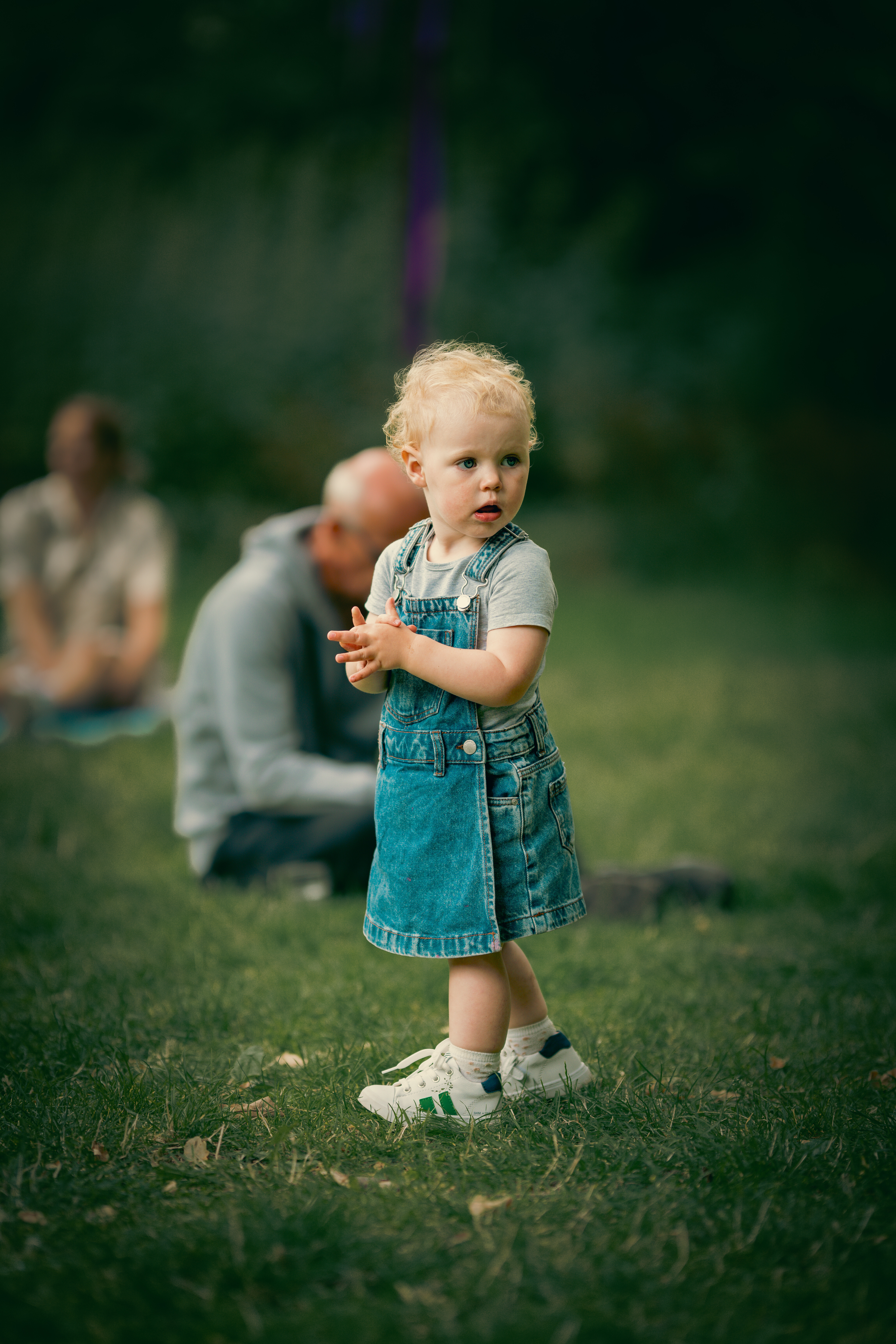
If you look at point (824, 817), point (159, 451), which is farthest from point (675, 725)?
point (159, 451)

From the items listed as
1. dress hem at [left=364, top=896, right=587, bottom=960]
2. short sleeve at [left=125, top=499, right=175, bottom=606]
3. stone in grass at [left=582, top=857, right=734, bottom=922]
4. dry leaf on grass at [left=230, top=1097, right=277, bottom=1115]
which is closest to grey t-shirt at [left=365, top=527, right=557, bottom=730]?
dress hem at [left=364, top=896, right=587, bottom=960]

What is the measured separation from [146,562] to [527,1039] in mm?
5315

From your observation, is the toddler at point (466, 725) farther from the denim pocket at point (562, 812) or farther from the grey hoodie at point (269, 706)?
the grey hoodie at point (269, 706)

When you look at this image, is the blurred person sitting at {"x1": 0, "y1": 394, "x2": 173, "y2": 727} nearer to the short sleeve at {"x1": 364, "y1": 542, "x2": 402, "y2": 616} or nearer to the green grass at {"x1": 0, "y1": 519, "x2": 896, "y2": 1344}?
the green grass at {"x1": 0, "y1": 519, "x2": 896, "y2": 1344}

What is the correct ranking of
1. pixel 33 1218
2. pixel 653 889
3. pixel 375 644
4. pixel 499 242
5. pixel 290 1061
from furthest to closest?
pixel 499 242, pixel 653 889, pixel 290 1061, pixel 375 644, pixel 33 1218

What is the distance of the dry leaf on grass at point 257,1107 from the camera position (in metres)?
2.60

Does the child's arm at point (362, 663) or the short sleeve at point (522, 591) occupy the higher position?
the short sleeve at point (522, 591)

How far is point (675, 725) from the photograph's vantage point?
7.48 meters

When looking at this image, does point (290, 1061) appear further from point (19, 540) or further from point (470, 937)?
point (19, 540)

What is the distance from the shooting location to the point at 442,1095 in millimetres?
2518

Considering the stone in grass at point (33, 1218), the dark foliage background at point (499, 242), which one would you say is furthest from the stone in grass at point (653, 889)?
the dark foliage background at point (499, 242)

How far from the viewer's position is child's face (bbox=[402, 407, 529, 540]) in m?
2.37

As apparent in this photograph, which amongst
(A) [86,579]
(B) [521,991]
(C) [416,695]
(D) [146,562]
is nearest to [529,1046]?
(B) [521,991]

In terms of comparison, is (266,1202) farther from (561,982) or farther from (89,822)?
(89,822)
